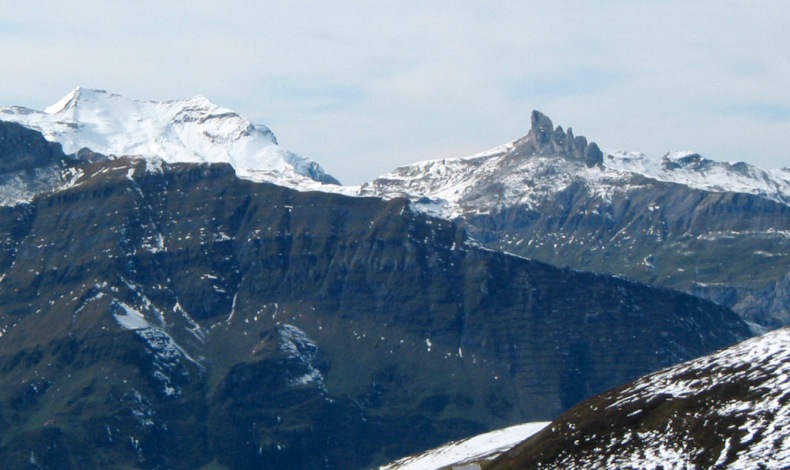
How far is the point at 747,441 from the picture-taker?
199 metres

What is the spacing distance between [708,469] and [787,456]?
10.3 metres

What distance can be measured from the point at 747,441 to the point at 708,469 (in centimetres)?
619

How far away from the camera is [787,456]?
19138 centimetres

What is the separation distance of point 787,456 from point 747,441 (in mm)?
8542

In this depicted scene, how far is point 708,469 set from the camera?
648 feet
